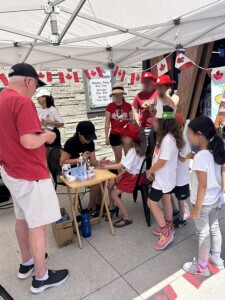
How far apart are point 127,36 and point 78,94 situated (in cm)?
218

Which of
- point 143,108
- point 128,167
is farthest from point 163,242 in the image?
point 143,108

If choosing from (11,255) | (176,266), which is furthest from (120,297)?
(11,255)

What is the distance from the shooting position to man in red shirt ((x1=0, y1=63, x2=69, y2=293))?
5.36 feet

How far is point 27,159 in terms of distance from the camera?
1.75 metres

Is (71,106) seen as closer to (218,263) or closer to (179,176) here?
(179,176)

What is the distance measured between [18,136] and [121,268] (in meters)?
1.49

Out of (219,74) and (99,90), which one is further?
(99,90)

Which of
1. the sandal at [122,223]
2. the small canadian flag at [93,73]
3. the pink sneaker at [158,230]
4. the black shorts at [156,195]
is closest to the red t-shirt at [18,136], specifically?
the black shorts at [156,195]

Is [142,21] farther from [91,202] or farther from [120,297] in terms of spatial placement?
[120,297]

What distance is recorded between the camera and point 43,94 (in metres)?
4.25

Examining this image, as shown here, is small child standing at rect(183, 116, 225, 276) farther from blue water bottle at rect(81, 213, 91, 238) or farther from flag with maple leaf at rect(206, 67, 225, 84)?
flag with maple leaf at rect(206, 67, 225, 84)

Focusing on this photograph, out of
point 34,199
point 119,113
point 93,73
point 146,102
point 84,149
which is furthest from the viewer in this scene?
point 93,73

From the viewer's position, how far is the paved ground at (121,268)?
189 cm

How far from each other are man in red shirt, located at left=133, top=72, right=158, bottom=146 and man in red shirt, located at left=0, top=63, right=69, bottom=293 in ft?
6.85
